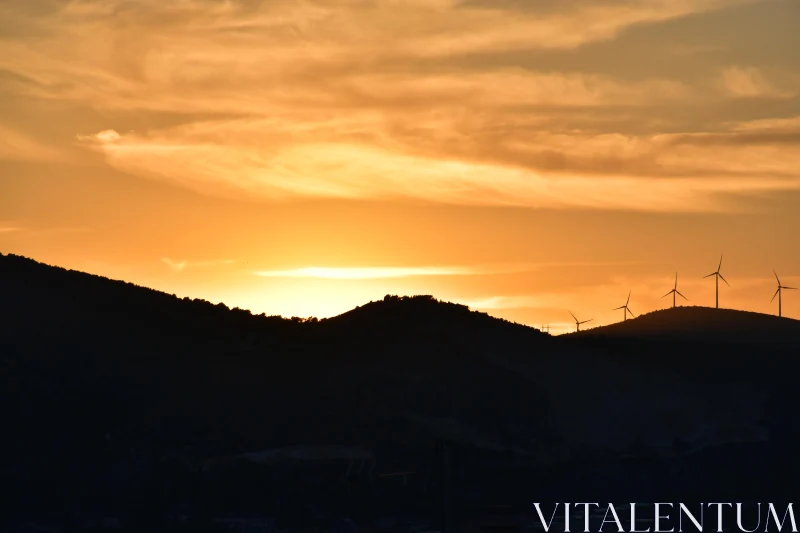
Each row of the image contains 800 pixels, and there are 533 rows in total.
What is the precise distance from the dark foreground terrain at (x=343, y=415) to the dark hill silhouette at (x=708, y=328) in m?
19.5

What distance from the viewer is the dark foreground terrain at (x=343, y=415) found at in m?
91.2

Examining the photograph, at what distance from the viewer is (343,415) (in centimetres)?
11288

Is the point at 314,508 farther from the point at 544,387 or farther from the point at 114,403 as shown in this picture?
the point at 544,387

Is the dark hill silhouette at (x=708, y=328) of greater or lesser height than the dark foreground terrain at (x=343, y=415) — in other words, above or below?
above

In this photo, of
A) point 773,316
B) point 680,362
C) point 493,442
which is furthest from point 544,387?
point 773,316

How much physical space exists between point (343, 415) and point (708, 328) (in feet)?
279

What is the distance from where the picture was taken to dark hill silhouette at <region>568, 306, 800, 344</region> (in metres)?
175

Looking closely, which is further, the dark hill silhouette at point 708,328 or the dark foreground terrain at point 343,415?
the dark hill silhouette at point 708,328

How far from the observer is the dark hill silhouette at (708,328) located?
175250 millimetres

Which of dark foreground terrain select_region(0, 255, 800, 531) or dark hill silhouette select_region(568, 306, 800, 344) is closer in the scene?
dark foreground terrain select_region(0, 255, 800, 531)

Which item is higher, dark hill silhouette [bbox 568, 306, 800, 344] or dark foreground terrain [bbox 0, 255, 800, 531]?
dark hill silhouette [bbox 568, 306, 800, 344]

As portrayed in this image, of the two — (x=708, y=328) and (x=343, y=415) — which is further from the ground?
(x=708, y=328)

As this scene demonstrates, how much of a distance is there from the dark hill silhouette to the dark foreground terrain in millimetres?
19485

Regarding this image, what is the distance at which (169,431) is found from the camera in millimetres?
105625
